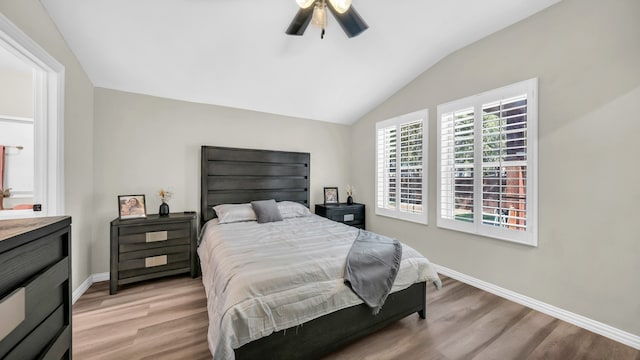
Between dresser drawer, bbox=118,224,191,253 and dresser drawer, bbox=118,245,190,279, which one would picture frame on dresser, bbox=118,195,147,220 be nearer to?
dresser drawer, bbox=118,224,191,253

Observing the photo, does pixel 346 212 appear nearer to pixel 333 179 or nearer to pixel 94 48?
pixel 333 179

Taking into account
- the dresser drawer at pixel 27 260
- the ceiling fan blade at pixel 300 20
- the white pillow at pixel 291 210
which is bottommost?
the white pillow at pixel 291 210

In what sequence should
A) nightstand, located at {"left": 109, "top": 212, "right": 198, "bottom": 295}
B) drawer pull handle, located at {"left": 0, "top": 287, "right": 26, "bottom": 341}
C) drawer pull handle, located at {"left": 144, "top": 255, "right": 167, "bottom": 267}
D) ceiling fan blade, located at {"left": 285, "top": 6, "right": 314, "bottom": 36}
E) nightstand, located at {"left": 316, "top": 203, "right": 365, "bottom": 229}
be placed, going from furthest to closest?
1. nightstand, located at {"left": 316, "top": 203, "right": 365, "bottom": 229}
2. drawer pull handle, located at {"left": 144, "top": 255, "right": 167, "bottom": 267}
3. nightstand, located at {"left": 109, "top": 212, "right": 198, "bottom": 295}
4. ceiling fan blade, located at {"left": 285, "top": 6, "right": 314, "bottom": 36}
5. drawer pull handle, located at {"left": 0, "top": 287, "right": 26, "bottom": 341}

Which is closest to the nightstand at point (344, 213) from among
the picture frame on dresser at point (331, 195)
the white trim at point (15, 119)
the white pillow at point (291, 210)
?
the picture frame on dresser at point (331, 195)

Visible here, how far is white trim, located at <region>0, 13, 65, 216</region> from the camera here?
82.6 inches

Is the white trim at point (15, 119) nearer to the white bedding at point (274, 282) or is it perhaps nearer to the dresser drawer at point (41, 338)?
the white bedding at point (274, 282)

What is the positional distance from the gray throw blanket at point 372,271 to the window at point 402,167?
165cm

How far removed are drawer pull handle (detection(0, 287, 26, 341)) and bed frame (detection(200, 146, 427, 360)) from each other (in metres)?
1.03

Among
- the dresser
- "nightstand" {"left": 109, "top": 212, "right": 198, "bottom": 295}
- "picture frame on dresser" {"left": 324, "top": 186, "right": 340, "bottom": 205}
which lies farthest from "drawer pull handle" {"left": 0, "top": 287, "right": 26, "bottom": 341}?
"picture frame on dresser" {"left": 324, "top": 186, "right": 340, "bottom": 205}

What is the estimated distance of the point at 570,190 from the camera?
7.25 ft

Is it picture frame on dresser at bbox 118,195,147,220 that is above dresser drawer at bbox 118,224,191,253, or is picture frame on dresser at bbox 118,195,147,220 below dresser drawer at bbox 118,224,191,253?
above

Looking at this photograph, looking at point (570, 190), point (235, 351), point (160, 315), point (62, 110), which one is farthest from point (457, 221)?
point (62, 110)

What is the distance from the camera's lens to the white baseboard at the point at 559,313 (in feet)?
6.35

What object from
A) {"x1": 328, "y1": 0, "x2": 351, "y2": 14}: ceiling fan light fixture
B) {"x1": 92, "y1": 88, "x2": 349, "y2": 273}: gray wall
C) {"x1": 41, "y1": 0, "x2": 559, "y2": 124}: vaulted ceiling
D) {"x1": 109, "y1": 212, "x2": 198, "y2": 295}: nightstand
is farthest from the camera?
{"x1": 92, "y1": 88, "x2": 349, "y2": 273}: gray wall
